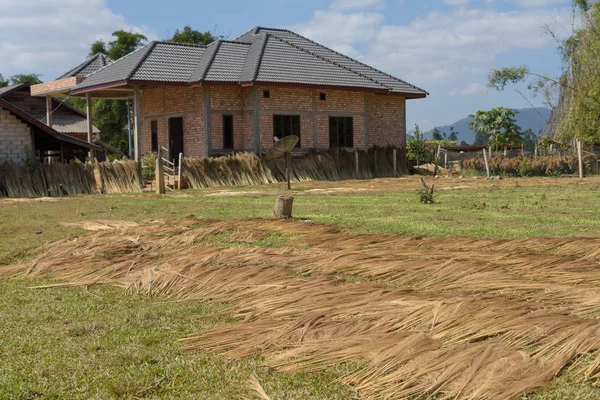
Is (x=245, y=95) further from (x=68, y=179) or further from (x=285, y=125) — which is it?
(x=68, y=179)

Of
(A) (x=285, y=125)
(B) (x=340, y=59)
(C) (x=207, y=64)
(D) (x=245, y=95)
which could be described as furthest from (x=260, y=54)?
(B) (x=340, y=59)

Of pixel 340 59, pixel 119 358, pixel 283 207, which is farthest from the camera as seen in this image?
pixel 340 59

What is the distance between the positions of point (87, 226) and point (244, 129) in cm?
1591

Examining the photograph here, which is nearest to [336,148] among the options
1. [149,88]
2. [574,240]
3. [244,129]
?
[244,129]

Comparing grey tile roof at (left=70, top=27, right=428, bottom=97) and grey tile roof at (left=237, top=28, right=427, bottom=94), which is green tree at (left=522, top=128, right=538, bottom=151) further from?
grey tile roof at (left=70, top=27, right=428, bottom=97)

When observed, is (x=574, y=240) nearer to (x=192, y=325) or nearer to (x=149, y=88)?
(x=192, y=325)

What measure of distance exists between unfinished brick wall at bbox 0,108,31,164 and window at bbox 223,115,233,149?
22.6 feet

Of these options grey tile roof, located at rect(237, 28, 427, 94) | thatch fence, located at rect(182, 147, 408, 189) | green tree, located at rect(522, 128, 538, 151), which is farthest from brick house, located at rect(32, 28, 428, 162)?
green tree, located at rect(522, 128, 538, 151)

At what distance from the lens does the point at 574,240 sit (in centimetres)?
710

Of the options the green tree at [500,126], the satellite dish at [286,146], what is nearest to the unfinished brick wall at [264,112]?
the satellite dish at [286,146]

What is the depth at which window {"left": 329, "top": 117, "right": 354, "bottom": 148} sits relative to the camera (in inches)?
1099

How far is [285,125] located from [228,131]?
2126 millimetres

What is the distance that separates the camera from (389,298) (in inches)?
184

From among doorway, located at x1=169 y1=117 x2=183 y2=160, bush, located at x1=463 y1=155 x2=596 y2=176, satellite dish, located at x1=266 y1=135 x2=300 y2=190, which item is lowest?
bush, located at x1=463 y1=155 x2=596 y2=176
